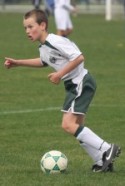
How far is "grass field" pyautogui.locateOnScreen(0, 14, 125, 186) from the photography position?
8.88 metres

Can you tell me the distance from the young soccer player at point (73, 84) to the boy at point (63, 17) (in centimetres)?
1842

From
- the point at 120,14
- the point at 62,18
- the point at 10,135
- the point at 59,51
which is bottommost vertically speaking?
the point at 120,14

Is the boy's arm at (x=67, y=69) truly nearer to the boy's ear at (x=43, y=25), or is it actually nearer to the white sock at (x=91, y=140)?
the boy's ear at (x=43, y=25)

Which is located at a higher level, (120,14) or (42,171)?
(42,171)

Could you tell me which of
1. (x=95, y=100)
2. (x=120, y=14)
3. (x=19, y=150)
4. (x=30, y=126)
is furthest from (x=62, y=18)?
(x=120, y=14)

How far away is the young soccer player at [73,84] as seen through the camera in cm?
908

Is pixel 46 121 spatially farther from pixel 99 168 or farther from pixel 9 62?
pixel 99 168

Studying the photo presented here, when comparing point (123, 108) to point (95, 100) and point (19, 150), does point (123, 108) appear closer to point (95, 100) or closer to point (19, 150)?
point (95, 100)

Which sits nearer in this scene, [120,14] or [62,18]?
[62,18]

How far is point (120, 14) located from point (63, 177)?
1796 inches

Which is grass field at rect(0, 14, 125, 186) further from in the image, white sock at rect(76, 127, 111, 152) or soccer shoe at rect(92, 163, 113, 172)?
white sock at rect(76, 127, 111, 152)

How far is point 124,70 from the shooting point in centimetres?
2039

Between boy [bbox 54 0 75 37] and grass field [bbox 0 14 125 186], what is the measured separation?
7.25 feet

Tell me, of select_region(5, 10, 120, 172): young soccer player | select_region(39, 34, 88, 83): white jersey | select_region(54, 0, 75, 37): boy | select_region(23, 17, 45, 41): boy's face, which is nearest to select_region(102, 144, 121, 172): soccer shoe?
select_region(5, 10, 120, 172): young soccer player
